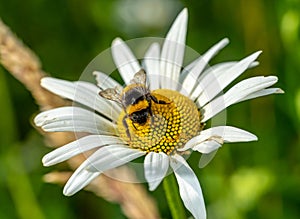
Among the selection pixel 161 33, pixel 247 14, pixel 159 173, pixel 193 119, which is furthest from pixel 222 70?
pixel 161 33

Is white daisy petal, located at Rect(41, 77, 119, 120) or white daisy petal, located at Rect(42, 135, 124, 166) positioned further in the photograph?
white daisy petal, located at Rect(41, 77, 119, 120)

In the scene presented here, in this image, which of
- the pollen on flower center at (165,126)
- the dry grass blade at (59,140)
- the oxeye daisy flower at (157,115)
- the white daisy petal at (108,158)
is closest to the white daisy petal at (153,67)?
the oxeye daisy flower at (157,115)

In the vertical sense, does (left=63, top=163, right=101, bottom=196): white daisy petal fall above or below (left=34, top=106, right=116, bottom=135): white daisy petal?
below

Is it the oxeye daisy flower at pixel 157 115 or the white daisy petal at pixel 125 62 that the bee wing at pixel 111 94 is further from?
the white daisy petal at pixel 125 62

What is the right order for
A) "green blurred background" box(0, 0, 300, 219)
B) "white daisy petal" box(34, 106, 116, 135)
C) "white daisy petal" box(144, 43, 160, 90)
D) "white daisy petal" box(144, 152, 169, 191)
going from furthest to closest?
1. "green blurred background" box(0, 0, 300, 219)
2. "white daisy petal" box(144, 43, 160, 90)
3. "white daisy petal" box(34, 106, 116, 135)
4. "white daisy petal" box(144, 152, 169, 191)

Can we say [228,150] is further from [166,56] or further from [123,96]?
[123,96]

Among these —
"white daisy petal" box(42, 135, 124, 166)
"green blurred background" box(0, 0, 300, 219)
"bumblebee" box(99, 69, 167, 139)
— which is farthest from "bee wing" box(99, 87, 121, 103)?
"green blurred background" box(0, 0, 300, 219)

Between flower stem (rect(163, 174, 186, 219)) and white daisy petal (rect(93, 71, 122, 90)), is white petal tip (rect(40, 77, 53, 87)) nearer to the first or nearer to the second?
white daisy petal (rect(93, 71, 122, 90))

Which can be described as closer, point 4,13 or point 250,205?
point 250,205
